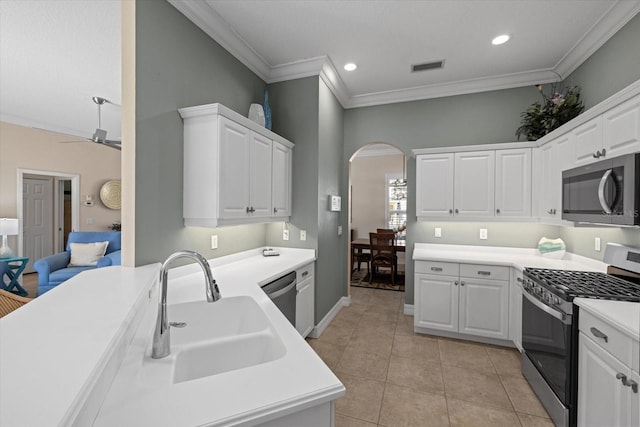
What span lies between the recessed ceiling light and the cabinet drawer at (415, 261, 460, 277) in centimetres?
223

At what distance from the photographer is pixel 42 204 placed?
612cm

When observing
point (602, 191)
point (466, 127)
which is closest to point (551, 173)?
point (602, 191)

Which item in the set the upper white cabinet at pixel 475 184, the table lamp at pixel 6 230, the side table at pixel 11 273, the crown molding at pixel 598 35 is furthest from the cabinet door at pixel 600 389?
the table lamp at pixel 6 230

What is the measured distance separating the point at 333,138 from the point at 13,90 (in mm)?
4363

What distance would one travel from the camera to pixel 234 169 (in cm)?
225

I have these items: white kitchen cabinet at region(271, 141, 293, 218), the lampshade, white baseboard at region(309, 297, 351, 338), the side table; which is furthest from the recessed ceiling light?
the lampshade

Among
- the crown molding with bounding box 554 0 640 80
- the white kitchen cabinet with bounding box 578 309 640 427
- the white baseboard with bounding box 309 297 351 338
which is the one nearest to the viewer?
the white kitchen cabinet with bounding box 578 309 640 427

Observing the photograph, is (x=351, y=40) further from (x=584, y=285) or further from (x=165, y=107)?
(x=584, y=285)

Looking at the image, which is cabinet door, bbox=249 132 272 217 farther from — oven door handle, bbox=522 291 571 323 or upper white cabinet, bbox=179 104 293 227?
oven door handle, bbox=522 291 571 323

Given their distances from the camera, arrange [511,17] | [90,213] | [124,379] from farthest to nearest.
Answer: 1. [90,213]
2. [511,17]
3. [124,379]

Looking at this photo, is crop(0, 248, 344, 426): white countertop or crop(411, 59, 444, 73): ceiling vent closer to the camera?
crop(0, 248, 344, 426): white countertop

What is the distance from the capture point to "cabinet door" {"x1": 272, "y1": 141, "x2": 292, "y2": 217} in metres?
2.88

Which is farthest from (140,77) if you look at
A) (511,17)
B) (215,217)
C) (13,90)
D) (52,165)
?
(52,165)

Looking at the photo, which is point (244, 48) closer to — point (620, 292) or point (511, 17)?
point (511, 17)
